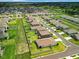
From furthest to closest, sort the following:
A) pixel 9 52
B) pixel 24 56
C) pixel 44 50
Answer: pixel 9 52, pixel 44 50, pixel 24 56

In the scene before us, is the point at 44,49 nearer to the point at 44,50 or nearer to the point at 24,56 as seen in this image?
the point at 44,50

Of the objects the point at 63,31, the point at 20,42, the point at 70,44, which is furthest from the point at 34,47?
the point at 63,31

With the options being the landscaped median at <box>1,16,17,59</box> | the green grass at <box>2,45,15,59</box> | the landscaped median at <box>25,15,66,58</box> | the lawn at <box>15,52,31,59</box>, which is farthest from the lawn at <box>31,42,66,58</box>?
the landscaped median at <box>1,16,17,59</box>

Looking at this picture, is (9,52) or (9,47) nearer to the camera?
(9,52)

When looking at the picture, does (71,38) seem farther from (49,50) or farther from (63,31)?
(49,50)

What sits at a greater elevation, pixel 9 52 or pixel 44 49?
pixel 44 49

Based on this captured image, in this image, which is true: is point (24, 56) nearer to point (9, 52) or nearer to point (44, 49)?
point (9, 52)

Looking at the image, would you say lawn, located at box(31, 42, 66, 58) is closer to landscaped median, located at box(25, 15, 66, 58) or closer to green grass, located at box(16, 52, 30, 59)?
landscaped median, located at box(25, 15, 66, 58)

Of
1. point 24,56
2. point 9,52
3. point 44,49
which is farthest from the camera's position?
point 9,52

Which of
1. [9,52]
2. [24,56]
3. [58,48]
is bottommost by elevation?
[9,52]

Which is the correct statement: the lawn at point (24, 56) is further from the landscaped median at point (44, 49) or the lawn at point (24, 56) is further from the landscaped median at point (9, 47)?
the landscaped median at point (9, 47)

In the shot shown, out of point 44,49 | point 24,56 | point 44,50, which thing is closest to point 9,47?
point 24,56
